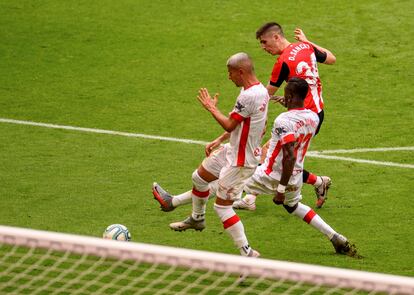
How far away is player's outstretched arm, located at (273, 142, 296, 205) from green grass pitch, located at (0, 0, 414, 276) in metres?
0.74

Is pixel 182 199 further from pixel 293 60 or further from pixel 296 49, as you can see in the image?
pixel 296 49

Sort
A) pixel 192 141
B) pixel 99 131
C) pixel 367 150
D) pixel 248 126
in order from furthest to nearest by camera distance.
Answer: pixel 99 131, pixel 192 141, pixel 367 150, pixel 248 126

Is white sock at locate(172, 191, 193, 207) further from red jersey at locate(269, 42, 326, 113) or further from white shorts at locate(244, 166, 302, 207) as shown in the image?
red jersey at locate(269, 42, 326, 113)

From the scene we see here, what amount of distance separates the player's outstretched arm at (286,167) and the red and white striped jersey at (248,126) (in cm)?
28

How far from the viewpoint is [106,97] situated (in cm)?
1741

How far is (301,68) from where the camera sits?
41.9 feet

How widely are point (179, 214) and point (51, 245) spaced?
4.95m

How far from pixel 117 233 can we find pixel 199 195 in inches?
40.1

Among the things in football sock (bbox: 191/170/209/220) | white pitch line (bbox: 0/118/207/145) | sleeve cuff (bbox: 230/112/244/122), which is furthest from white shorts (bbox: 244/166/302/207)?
white pitch line (bbox: 0/118/207/145)

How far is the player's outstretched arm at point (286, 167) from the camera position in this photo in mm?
11320

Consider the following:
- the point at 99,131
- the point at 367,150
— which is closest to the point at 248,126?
the point at 367,150

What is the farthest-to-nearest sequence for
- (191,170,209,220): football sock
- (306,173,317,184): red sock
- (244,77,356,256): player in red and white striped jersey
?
(306,173,317,184): red sock, (191,170,209,220): football sock, (244,77,356,256): player in red and white striped jersey

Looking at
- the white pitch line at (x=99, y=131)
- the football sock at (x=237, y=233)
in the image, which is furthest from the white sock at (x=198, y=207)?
the white pitch line at (x=99, y=131)

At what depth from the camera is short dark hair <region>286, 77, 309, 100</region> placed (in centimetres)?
1140
